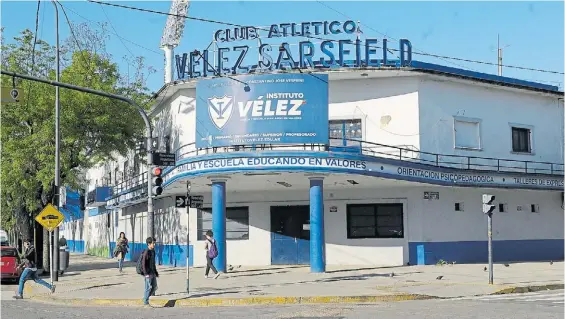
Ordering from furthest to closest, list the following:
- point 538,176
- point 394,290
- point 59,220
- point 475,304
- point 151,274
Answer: point 538,176 < point 59,220 < point 394,290 < point 151,274 < point 475,304

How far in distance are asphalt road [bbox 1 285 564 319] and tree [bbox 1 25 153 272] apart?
40.1 ft

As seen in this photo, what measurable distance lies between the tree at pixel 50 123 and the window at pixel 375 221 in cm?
1081

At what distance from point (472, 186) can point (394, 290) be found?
10.5 meters

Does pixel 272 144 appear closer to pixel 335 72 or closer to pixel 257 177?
pixel 257 177

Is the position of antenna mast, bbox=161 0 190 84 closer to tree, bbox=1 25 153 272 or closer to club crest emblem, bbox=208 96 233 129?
tree, bbox=1 25 153 272

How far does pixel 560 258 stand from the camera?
110 ft

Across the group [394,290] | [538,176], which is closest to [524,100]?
[538,176]

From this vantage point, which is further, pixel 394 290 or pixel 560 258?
pixel 560 258

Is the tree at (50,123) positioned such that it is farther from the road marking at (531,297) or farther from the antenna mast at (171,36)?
the road marking at (531,297)

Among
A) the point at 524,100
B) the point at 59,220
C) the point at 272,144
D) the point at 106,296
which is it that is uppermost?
the point at 524,100

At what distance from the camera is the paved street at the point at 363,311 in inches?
579

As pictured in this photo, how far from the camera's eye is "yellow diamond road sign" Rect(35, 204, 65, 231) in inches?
903

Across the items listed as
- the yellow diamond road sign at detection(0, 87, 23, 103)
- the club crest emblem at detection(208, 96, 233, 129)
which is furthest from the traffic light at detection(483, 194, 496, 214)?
the yellow diamond road sign at detection(0, 87, 23, 103)

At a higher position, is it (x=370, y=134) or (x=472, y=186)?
(x=370, y=134)
